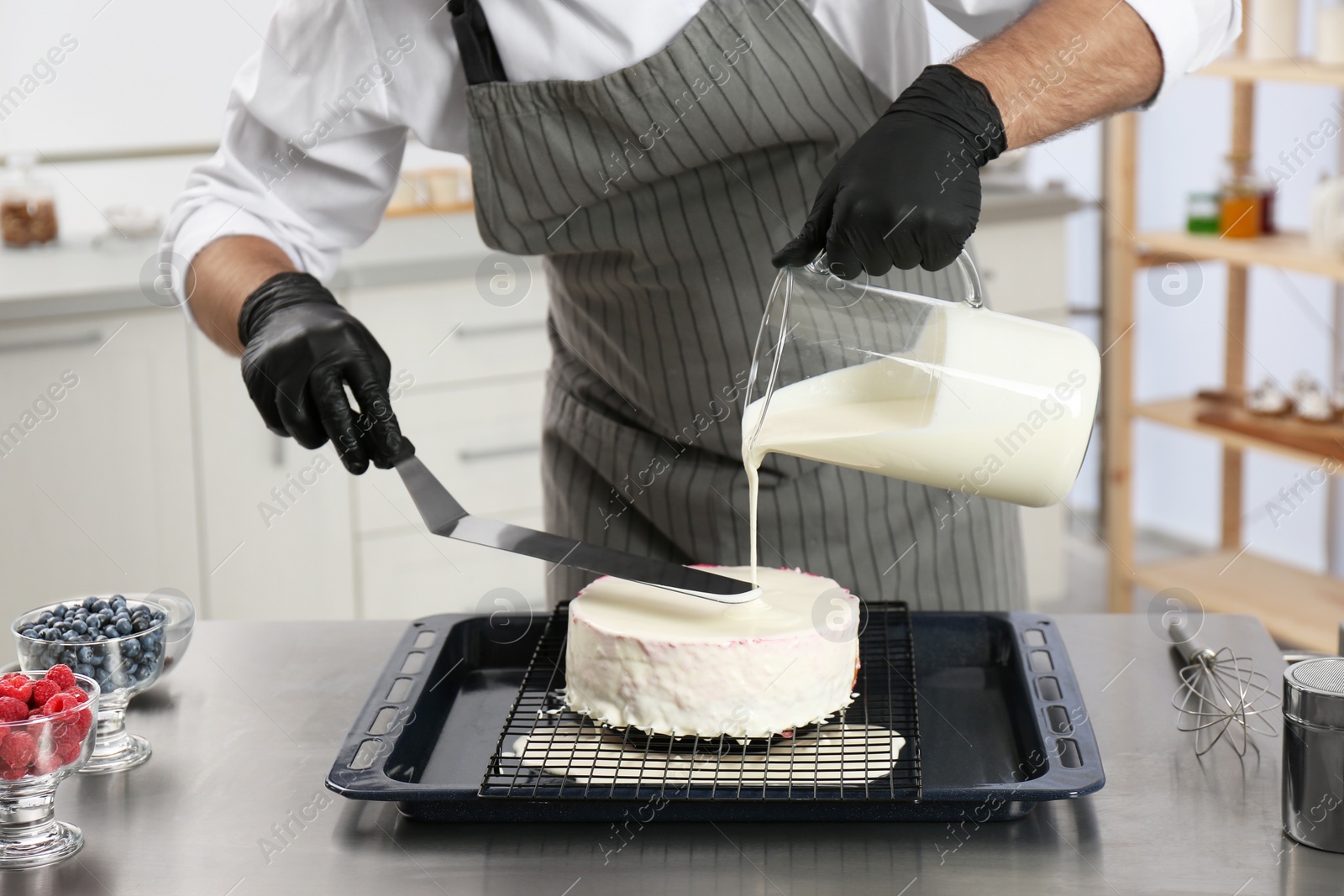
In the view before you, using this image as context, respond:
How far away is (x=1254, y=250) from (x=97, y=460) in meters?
2.06

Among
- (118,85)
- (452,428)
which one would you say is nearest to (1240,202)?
(452,428)

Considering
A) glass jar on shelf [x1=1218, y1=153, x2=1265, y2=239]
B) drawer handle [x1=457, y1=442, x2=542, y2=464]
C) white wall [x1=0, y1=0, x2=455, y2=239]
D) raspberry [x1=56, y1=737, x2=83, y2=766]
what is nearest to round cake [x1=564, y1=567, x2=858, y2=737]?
raspberry [x1=56, y1=737, x2=83, y2=766]

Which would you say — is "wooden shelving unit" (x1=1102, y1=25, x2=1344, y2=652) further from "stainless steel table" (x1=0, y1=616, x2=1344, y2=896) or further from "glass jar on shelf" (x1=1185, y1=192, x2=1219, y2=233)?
"stainless steel table" (x1=0, y1=616, x2=1344, y2=896)

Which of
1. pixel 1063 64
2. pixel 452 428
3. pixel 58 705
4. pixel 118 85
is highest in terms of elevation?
pixel 1063 64

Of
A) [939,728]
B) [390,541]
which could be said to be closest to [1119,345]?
[390,541]

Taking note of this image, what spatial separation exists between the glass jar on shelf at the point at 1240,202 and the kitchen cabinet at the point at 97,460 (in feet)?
6.21

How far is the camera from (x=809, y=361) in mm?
977

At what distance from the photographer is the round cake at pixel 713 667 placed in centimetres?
102

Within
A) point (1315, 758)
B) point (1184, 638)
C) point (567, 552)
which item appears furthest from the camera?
point (1184, 638)

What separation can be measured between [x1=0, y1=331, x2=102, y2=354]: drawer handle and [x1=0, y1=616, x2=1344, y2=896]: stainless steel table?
141 cm

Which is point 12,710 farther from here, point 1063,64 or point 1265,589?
point 1265,589

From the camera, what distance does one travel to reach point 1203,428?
2.71m

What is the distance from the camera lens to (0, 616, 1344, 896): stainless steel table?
2.78 ft

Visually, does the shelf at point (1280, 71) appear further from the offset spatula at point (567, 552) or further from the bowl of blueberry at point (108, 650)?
the bowl of blueberry at point (108, 650)
